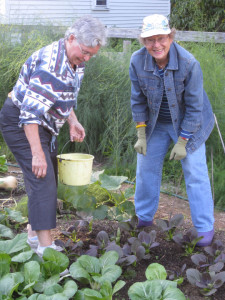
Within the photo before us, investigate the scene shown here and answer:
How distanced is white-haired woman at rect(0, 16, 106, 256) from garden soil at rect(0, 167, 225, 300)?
1.80ft

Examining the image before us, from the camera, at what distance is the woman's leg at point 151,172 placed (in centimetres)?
315

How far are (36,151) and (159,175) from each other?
1104mm

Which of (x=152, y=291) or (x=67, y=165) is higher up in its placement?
(x=67, y=165)

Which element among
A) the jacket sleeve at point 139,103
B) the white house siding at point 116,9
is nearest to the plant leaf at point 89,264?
the jacket sleeve at point 139,103

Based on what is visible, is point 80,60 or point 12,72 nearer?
point 80,60

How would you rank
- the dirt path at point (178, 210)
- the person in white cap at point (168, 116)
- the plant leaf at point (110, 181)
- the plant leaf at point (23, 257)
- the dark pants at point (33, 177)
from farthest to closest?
the dirt path at point (178, 210)
the plant leaf at point (110, 181)
the person in white cap at point (168, 116)
the dark pants at point (33, 177)
the plant leaf at point (23, 257)

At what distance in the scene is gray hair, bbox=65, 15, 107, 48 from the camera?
2.39m

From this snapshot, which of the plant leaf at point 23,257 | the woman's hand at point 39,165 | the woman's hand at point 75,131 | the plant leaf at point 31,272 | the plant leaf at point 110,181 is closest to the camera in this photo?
the plant leaf at point 31,272

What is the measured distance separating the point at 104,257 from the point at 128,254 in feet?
1.04

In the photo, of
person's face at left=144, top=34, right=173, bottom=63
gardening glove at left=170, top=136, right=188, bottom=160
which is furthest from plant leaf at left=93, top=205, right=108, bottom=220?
person's face at left=144, top=34, right=173, bottom=63

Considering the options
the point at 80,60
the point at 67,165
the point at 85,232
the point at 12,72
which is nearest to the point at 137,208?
the point at 85,232

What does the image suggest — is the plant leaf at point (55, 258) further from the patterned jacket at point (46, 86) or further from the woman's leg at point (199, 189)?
the woman's leg at point (199, 189)

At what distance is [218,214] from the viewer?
3.89 m

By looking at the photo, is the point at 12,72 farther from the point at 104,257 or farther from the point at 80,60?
the point at 104,257
